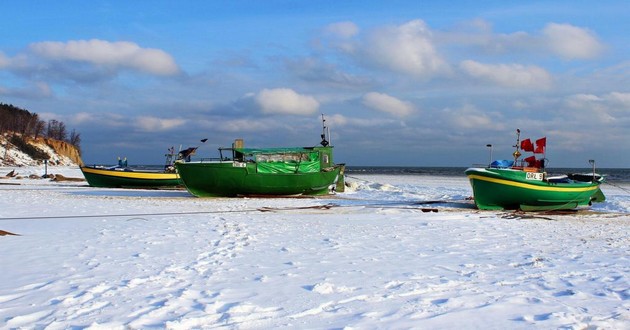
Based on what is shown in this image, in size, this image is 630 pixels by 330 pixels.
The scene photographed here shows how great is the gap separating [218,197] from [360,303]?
1782 centimetres

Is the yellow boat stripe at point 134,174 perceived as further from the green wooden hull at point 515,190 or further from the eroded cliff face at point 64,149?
the eroded cliff face at point 64,149

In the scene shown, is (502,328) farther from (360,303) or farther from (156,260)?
(156,260)

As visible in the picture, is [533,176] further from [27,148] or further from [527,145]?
[27,148]

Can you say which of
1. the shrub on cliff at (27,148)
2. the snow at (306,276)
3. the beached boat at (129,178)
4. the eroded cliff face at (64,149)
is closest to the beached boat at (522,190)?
the snow at (306,276)

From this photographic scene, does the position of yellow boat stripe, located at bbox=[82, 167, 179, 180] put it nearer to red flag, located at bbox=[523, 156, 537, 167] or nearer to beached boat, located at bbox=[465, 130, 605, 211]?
beached boat, located at bbox=[465, 130, 605, 211]

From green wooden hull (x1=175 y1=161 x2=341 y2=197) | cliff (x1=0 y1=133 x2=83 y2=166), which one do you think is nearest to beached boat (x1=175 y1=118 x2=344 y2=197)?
green wooden hull (x1=175 y1=161 x2=341 y2=197)

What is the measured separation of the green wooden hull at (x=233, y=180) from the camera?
21.4 m

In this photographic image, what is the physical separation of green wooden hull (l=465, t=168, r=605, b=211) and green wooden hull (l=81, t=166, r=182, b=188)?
59.0 ft

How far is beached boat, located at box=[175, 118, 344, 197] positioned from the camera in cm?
2147

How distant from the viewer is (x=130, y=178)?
1141 inches

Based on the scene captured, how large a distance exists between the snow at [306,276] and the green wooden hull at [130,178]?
57.9ft

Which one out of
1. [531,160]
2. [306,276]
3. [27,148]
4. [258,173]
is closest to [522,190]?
[531,160]

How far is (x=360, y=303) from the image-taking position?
4906 millimetres

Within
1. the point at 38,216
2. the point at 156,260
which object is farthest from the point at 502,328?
the point at 38,216
